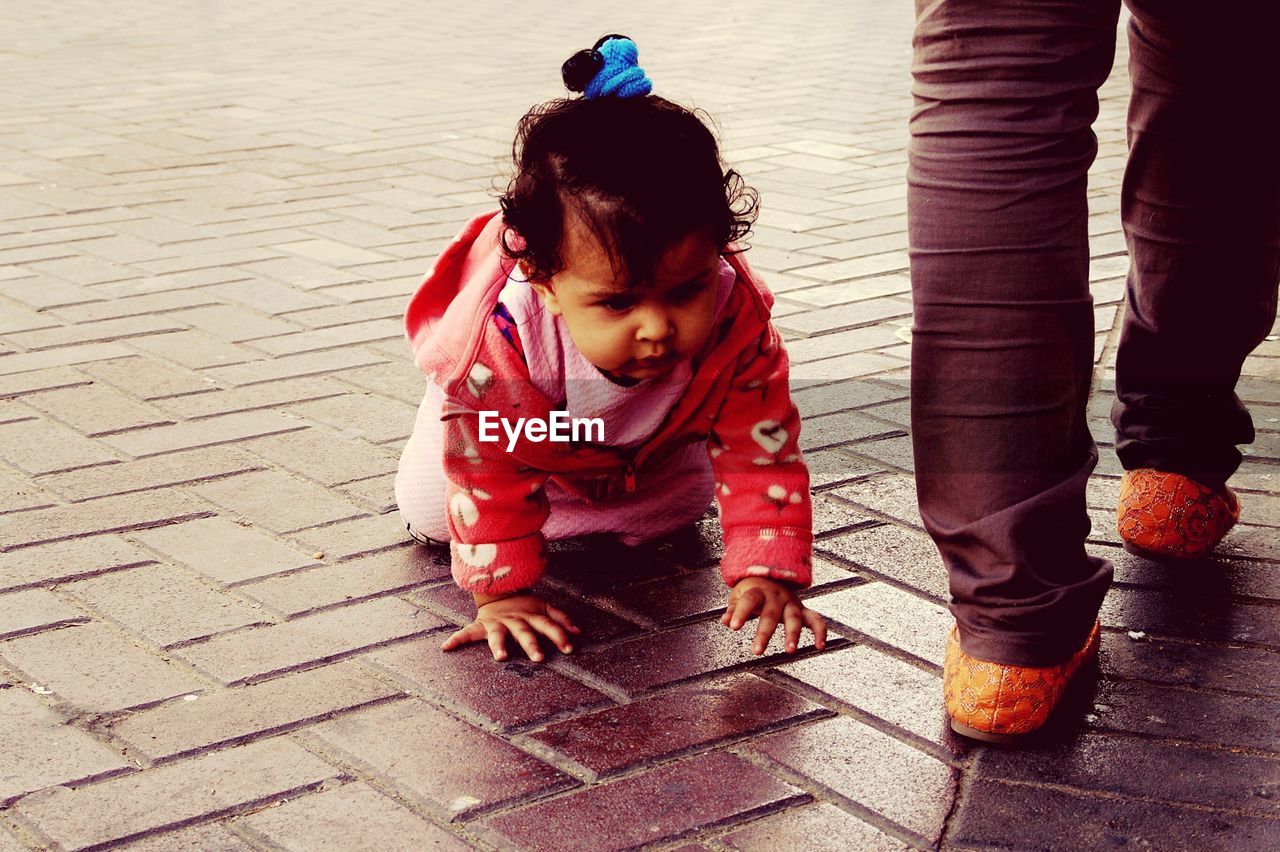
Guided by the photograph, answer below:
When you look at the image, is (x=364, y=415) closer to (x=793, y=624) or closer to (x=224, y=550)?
(x=224, y=550)

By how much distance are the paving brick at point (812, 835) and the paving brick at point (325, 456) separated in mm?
1299

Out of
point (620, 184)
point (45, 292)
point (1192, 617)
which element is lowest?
point (1192, 617)

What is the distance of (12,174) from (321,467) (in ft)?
10.3

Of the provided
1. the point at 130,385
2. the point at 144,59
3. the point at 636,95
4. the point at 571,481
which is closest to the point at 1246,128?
the point at 636,95

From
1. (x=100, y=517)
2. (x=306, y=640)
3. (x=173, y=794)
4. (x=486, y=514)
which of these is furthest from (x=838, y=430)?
(x=173, y=794)

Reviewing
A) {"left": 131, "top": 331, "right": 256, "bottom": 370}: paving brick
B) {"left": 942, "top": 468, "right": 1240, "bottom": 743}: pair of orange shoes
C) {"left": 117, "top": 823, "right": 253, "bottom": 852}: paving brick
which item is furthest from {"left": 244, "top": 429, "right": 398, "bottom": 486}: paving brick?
A: {"left": 942, "top": 468, "right": 1240, "bottom": 743}: pair of orange shoes

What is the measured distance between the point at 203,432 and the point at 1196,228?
184cm

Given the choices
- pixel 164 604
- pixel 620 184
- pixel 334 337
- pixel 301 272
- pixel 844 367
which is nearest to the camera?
pixel 620 184

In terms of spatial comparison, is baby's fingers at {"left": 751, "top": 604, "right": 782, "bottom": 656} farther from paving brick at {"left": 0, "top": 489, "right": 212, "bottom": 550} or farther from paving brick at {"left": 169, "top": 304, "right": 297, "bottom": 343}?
paving brick at {"left": 169, "top": 304, "right": 297, "bottom": 343}

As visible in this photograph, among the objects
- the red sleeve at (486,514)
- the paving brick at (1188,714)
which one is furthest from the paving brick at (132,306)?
the paving brick at (1188,714)

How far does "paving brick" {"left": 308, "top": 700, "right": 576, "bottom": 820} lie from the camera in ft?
6.13

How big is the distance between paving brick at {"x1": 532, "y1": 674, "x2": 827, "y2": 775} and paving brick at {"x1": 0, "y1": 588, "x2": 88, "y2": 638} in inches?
30.8

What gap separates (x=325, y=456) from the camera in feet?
9.81

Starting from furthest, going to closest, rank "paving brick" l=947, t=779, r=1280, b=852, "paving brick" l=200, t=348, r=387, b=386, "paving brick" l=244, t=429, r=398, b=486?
"paving brick" l=200, t=348, r=387, b=386 → "paving brick" l=244, t=429, r=398, b=486 → "paving brick" l=947, t=779, r=1280, b=852
